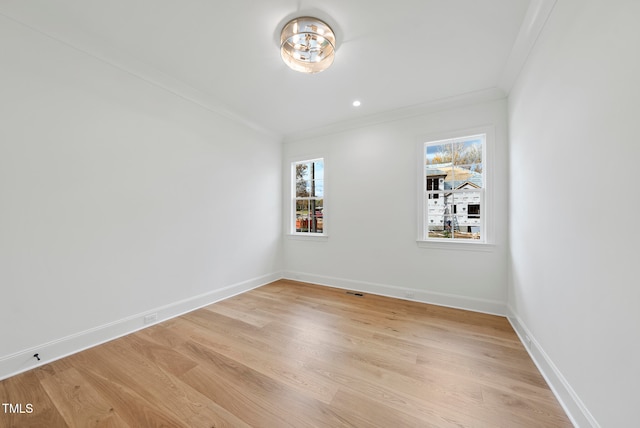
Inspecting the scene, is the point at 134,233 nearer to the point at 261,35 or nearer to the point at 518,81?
the point at 261,35

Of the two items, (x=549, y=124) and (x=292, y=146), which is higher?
(x=292, y=146)

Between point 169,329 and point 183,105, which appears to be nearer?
point 169,329

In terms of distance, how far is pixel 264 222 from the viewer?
421 cm

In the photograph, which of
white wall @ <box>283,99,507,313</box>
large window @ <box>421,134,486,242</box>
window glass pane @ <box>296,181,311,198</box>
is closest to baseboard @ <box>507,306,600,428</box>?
white wall @ <box>283,99,507,313</box>

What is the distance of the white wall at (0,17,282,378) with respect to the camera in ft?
5.94

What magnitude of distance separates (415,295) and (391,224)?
107cm

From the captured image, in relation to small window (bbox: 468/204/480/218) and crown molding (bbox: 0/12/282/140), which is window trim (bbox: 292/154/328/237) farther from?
small window (bbox: 468/204/480/218)

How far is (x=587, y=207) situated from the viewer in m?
1.28

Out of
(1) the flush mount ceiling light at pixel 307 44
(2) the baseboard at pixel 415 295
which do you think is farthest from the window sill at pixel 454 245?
(1) the flush mount ceiling light at pixel 307 44

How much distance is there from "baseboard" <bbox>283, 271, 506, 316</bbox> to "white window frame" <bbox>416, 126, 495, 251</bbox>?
665 millimetres

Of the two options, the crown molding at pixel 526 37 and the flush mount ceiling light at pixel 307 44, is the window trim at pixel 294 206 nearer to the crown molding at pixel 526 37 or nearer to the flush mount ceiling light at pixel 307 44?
the flush mount ceiling light at pixel 307 44

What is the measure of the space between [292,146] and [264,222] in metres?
1.59

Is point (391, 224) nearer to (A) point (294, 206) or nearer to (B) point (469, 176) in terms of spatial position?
(B) point (469, 176)

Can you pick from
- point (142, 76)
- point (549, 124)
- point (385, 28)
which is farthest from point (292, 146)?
point (549, 124)
